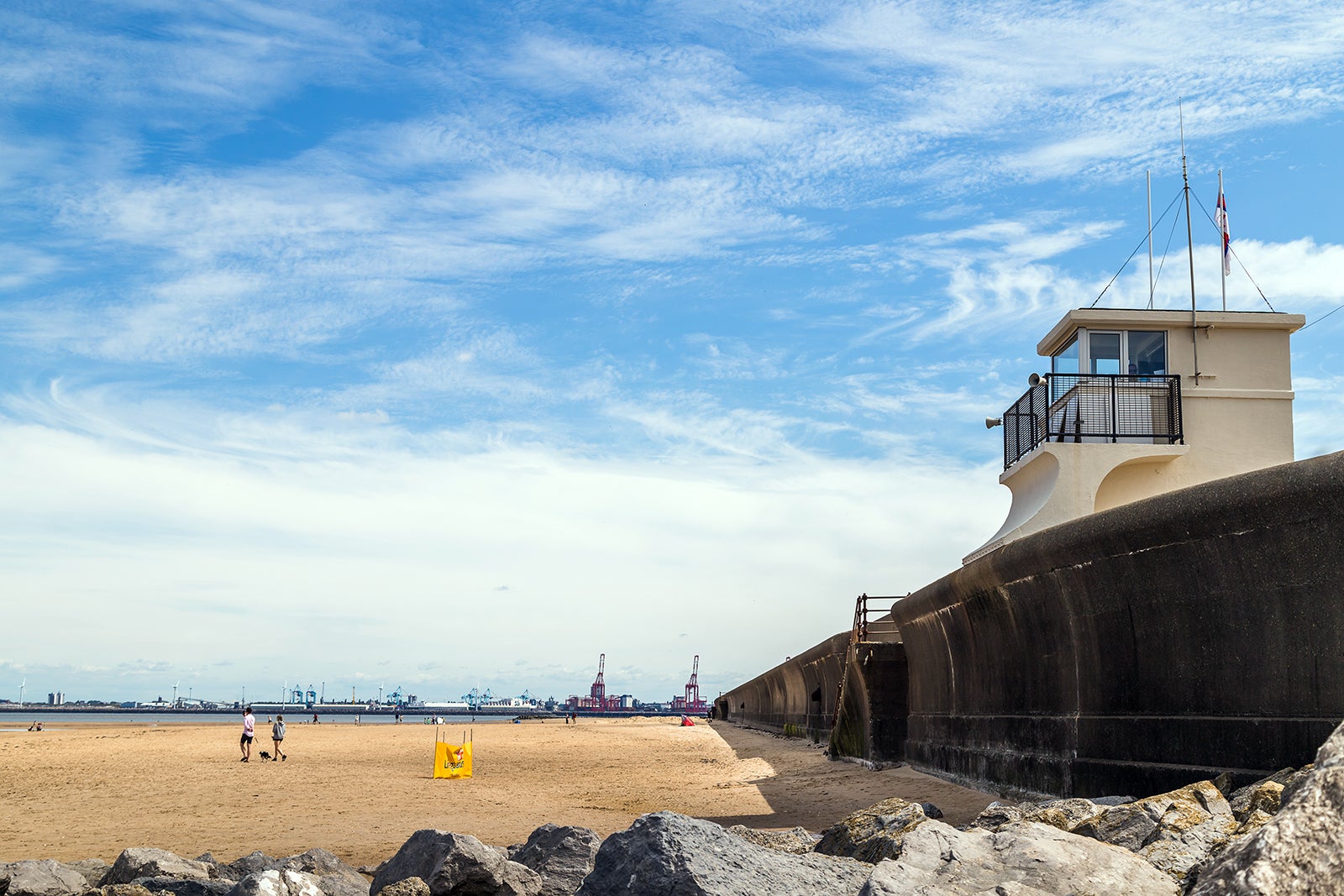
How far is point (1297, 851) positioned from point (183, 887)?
7.20 meters

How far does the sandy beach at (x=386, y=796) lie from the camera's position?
12805 mm

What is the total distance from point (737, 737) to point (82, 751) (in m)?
19.4

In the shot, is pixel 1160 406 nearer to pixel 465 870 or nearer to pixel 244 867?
pixel 465 870

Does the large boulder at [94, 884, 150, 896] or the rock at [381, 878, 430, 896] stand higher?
the rock at [381, 878, 430, 896]

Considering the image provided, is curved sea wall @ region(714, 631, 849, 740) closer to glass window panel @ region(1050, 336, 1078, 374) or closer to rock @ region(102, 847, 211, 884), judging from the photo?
glass window panel @ region(1050, 336, 1078, 374)

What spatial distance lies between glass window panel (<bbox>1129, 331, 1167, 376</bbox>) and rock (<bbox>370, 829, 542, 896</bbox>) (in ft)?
49.6

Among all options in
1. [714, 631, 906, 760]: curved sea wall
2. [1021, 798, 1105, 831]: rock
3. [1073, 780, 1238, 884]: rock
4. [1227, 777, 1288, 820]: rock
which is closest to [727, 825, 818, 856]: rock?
[1021, 798, 1105, 831]: rock

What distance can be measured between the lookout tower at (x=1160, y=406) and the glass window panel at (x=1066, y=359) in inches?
4.8

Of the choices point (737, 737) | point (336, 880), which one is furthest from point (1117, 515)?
point (737, 737)

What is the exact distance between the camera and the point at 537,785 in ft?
62.5

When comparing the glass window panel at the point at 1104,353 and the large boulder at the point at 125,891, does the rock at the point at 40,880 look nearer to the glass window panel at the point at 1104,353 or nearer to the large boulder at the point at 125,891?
the large boulder at the point at 125,891

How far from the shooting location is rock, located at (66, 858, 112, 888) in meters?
9.28

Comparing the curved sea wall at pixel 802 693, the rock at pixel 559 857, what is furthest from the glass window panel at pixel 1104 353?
the rock at pixel 559 857

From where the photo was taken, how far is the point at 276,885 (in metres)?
7.02
